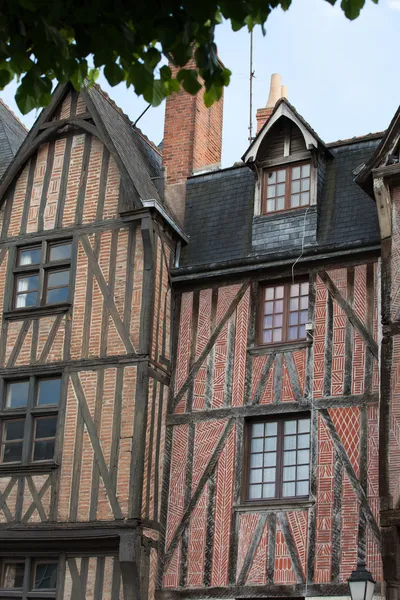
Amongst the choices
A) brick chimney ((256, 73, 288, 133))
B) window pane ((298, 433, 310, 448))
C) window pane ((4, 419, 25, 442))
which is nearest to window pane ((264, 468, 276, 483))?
window pane ((298, 433, 310, 448))

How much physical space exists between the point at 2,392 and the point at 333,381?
479cm

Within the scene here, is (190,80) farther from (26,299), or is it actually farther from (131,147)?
(131,147)

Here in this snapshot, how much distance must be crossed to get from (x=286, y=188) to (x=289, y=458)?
13.0 ft

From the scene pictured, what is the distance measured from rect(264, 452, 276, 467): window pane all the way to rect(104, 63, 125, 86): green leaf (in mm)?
8770

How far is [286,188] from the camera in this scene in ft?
55.3

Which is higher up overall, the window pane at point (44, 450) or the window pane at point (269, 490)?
the window pane at point (44, 450)

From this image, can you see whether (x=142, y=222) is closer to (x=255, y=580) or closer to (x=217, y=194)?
(x=217, y=194)

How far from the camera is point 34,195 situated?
1769 cm

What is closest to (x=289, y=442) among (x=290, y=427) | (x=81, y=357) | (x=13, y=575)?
(x=290, y=427)

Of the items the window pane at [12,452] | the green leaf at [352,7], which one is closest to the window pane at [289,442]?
the window pane at [12,452]

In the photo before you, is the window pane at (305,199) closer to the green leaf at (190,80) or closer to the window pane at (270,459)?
the window pane at (270,459)

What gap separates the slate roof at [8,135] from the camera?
1991 cm

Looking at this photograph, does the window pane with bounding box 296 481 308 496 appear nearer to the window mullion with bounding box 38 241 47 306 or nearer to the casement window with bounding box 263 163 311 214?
the casement window with bounding box 263 163 311 214

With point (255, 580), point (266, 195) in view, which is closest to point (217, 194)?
point (266, 195)
